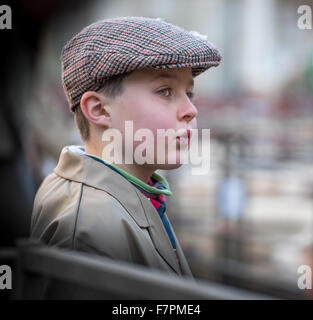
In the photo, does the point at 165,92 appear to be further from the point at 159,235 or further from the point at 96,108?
the point at 159,235

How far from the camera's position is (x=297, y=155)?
210 inches

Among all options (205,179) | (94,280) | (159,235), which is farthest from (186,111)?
(205,179)

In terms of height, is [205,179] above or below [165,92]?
below

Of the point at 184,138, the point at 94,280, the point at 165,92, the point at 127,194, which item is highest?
the point at 165,92

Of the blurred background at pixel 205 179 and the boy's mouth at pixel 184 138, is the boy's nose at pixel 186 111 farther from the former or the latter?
the blurred background at pixel 205 179

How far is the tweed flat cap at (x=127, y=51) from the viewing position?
4.01 feet

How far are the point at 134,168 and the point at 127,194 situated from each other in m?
0.07

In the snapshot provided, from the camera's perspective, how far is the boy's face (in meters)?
1.24

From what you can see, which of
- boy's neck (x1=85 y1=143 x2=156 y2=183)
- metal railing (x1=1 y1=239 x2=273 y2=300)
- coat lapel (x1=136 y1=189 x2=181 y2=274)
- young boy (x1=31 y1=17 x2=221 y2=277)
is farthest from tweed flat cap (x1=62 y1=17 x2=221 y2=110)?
metal railing (x1=1 y1=239 x2=273 y2=300)

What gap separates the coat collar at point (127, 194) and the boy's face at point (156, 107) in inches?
3.3

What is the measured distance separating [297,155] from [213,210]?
0.94 m

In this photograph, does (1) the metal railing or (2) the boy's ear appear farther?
(2) the boy's ear

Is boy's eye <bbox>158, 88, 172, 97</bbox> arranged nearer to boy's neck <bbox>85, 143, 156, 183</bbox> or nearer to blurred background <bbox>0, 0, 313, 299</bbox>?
boy's neck <bbox>85, 143, 156, 183</bbox>

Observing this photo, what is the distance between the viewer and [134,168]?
1311 mm
